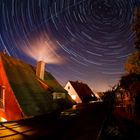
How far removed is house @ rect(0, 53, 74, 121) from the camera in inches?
669

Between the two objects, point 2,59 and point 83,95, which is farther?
point 83,95

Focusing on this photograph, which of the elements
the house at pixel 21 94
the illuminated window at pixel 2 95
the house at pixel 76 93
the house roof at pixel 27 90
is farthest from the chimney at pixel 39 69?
the house at pixel 76 93

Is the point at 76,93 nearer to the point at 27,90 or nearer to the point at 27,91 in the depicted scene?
the point at 27,90

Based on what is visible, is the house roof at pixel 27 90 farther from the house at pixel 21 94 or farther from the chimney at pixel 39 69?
the chimney at pixel 39 69

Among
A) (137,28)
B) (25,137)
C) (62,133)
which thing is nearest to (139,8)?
(137,28)

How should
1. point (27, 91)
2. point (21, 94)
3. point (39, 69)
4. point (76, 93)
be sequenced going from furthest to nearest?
point (76, 93), point (39, 69), point (27, 91), point (21, 94)

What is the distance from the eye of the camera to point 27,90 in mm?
19484

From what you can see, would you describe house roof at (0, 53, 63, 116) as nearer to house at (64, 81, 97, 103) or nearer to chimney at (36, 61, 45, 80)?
chimney at (36, 61, 45, 80)

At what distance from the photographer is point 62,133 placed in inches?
400

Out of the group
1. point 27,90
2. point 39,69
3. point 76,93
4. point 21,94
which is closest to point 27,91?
point 27,90

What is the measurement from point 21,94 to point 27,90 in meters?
1.48

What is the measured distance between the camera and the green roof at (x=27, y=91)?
1741 centimetres

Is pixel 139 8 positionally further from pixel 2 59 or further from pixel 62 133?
pixel 62 133

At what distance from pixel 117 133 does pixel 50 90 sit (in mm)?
14893
